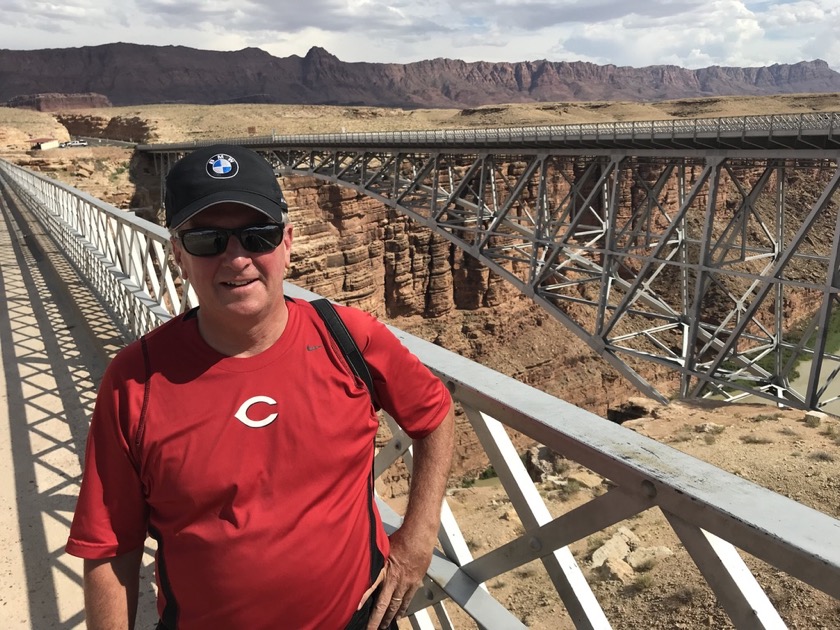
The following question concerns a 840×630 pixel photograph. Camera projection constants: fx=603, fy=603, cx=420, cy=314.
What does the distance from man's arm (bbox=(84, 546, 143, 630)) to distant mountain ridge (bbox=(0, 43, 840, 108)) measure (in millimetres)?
131471

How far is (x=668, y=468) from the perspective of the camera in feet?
4.36

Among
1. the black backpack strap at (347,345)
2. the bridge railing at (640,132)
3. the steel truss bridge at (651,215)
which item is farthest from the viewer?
the steel truss bridge at (651,215)

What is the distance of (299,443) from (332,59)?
16773 cm

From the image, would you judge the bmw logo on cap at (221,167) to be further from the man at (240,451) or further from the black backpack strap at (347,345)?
the black backpack strap at (347,345)

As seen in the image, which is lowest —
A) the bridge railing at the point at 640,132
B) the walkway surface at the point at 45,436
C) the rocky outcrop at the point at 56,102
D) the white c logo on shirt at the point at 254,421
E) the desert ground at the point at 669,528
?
the desert ground at the point at 669,528

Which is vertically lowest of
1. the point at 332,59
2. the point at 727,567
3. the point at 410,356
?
the point at 727,567

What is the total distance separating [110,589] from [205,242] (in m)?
0.92

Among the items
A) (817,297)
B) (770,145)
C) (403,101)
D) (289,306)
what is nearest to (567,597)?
(289,306)

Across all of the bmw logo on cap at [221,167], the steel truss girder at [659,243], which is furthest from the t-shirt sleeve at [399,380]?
the steel truss girder at [659,243]

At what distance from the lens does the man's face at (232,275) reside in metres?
1.63

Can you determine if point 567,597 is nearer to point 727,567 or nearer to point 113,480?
point 727,567

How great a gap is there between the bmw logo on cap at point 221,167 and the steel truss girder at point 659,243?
9.54 metres

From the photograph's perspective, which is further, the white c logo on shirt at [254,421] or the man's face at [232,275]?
the man's face at [232,275]

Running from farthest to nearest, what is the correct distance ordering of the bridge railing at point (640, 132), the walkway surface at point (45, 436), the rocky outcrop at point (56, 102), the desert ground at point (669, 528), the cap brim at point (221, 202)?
the rocky outcrop at point (56, 102) < the bridge railing at point (640, 132) < the desert ground at point (669, 528) < the walkway surface at point (45, 436) < the cap brim at point (221, 202)
